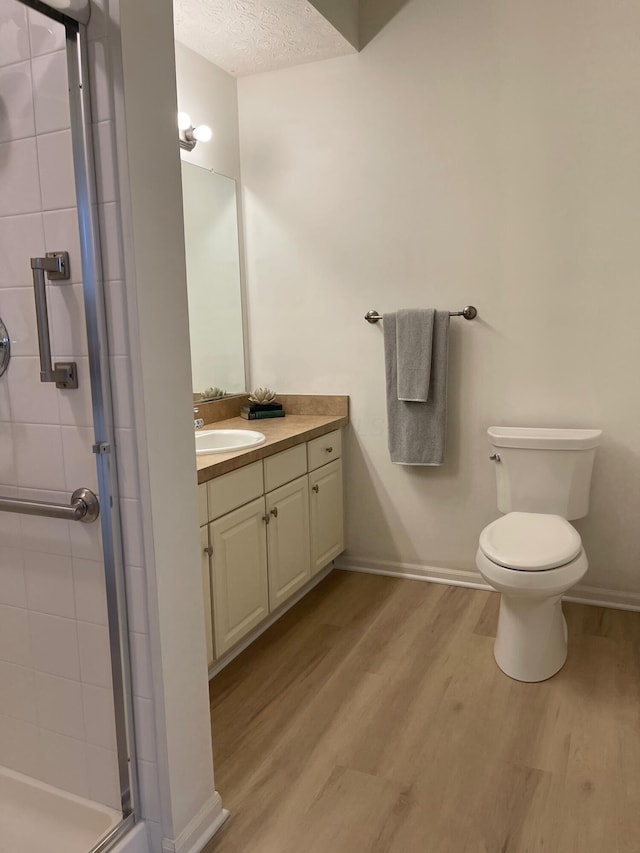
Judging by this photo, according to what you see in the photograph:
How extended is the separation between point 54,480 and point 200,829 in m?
0.91

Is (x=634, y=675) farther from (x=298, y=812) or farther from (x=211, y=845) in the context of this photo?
(x=211, y=845)

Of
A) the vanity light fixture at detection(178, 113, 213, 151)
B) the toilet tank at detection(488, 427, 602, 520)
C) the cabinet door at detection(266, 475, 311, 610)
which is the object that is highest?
the vanity light fixture at detection(178, 113, 213, 151)

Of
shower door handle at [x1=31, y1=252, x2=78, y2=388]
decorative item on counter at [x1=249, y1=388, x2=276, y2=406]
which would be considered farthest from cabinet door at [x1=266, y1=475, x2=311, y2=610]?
shower door handle at [x1=31, y1=252, x2=78, y2=388]

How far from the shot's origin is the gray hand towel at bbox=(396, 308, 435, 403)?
2.81 metres

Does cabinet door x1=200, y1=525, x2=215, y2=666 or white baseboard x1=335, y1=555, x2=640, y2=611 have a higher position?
cabinet door x1=200, y1=525, x2=215, y2=666

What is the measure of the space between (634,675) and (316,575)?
1404 mm

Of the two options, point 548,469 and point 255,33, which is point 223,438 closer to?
point 548,469

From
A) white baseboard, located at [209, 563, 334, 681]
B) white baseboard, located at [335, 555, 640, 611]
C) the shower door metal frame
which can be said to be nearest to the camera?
the shower door metal frame

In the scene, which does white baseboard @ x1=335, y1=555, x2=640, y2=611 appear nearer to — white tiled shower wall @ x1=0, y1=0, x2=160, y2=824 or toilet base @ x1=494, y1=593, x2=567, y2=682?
toilet base @ x1=494, y1=593, x2=567, y2=682

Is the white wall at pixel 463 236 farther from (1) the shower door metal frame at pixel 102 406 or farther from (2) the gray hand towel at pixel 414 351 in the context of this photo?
(1) the shower door metal frame at pixel 102 406

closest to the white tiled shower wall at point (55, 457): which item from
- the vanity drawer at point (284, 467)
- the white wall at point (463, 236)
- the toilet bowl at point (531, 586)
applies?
the vanity drawer at point (284, 467)

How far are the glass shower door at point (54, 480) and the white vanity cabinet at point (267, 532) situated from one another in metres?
0.59

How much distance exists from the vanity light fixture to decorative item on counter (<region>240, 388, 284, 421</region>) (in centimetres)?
111

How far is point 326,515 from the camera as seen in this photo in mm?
3008
